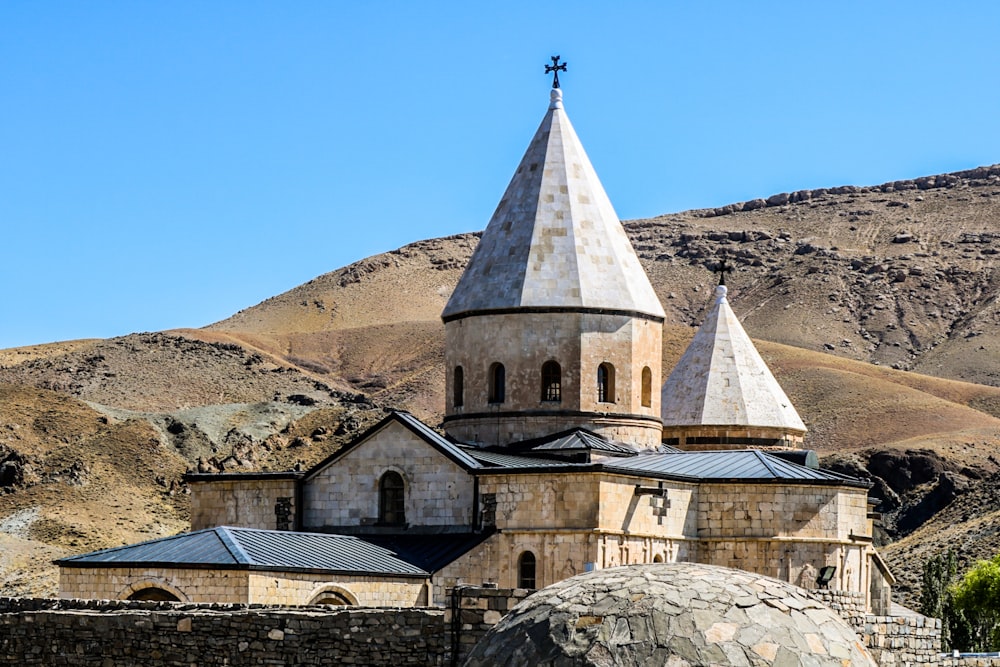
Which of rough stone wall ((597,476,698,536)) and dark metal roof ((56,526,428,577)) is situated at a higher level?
rough stone wall ((597,476,698,536))

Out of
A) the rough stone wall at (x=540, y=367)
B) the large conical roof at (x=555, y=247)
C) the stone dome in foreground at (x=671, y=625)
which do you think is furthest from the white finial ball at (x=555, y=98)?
the stone dome in foreground at (x=671, y=625)

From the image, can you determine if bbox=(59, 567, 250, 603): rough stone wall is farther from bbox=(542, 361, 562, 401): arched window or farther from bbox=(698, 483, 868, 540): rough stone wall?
bbox=(698, 483, 868, 540): rough stone wall

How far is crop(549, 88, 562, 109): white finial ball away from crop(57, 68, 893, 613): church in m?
0.05

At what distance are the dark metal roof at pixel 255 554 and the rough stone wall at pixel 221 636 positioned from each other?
18.1 ft

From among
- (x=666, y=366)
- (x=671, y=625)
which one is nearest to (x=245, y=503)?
(x=671, y=625)

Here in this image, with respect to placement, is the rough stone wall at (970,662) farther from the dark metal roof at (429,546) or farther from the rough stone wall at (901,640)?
the dark metal roof at (429,546)

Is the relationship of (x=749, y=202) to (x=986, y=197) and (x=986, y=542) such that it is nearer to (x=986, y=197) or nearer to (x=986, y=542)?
(x=986, y=197)

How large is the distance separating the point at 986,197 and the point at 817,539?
128m

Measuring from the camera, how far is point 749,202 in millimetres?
166625

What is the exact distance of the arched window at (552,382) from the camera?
32656 mm

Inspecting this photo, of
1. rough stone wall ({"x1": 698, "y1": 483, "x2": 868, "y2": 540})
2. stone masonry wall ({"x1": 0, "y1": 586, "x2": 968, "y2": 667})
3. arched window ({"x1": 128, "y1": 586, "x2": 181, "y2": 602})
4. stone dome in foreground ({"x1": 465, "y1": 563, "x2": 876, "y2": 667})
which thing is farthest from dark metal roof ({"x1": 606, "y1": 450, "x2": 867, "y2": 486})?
stone dome in foreground ({"x1": 465, "y1": 563, "x2": 876, "y2": 667})

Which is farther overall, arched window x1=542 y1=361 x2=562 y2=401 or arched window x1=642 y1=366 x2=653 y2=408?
arched window x1=642 y1=366 x2=653 y2=408

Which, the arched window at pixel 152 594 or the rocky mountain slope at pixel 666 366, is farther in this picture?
the rocky mountain slope at pixel 666 366

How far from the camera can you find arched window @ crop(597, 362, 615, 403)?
3284 centimetres
